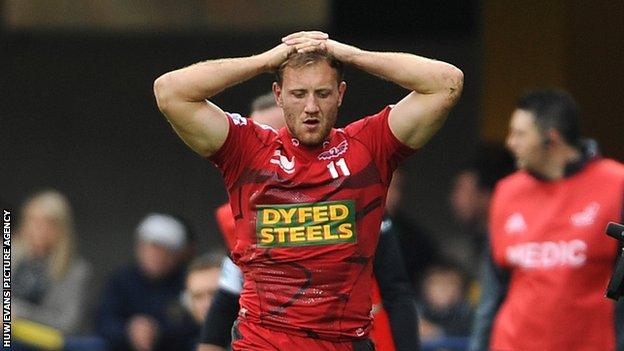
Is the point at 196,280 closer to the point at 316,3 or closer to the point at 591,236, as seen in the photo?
the point at 591,236

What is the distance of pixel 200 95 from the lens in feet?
20.1

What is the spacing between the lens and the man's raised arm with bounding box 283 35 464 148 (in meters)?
6.15

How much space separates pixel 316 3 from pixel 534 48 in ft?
5.82

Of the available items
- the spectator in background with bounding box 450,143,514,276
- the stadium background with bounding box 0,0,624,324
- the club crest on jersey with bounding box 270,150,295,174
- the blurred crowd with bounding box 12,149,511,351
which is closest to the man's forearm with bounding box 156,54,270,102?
the club crest on jersey with bounding box 270,150,295,174

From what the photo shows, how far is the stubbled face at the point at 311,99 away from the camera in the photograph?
605 cm

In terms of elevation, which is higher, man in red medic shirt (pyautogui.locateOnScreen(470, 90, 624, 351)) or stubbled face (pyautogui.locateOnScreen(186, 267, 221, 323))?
man in red medic shirt (pyautogui.locateOnScreen(470, 90, 624, 351))

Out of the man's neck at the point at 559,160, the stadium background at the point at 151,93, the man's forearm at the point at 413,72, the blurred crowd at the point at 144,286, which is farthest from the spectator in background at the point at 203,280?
the stadium background at the point at 151,93

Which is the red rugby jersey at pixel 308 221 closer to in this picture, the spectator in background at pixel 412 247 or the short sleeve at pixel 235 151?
the short sleeve at pixel 235 151

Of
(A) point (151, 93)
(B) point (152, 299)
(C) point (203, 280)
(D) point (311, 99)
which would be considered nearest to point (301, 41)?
(D) point (311, 99)

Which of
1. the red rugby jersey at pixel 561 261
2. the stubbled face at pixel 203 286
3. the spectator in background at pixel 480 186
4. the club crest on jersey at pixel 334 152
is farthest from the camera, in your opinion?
the spectator in background at pixel 480 186

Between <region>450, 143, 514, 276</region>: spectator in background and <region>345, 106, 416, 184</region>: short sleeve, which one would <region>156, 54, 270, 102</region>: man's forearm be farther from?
<region>450, 143, 514, 276</region>: spectator in background

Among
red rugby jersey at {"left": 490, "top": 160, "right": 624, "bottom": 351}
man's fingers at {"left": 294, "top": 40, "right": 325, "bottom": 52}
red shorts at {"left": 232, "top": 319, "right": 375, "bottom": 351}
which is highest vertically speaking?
man's fingers at {"left": 294, "top": 40, "right": 325, "bottom": 52}

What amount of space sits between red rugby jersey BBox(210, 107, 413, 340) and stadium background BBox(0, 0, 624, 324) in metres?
6.00

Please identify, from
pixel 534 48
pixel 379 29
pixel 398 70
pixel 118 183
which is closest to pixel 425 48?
pixel 379 29
